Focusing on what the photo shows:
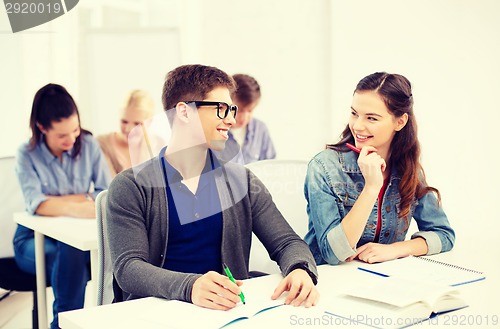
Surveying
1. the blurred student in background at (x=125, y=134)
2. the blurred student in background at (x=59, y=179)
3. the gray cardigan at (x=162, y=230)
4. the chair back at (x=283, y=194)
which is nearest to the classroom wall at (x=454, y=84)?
the blurred student in background at (x=125, y=134)

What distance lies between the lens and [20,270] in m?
2.50

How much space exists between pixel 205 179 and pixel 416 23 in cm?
229

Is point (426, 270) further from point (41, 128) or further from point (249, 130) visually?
point (249, 130)

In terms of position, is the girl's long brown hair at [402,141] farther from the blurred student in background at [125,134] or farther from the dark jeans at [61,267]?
the blurred student in background at [125,134]

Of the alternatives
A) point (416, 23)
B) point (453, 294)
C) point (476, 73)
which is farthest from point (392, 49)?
point (453, 294)

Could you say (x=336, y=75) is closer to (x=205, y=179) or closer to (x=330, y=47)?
(x=330, y=47)

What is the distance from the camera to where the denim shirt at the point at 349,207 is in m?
1.69

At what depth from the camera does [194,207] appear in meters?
1.57

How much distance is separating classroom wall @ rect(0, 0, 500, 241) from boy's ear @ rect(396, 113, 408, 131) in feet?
5.07

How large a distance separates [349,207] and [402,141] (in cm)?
28

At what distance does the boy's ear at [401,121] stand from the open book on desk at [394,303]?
0.63 metres

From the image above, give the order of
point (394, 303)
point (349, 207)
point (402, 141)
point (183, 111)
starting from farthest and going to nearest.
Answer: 1. point (402, 141)
2. point (349, 207)
3. point (183, 111)
4. point (394, 303)

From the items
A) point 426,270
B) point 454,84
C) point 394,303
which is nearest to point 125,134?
point 454,84

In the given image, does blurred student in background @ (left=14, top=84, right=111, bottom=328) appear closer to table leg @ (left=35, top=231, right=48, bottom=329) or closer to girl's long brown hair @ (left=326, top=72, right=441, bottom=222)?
table leg @ (left=35, top=231, right=48, bottom=329)
